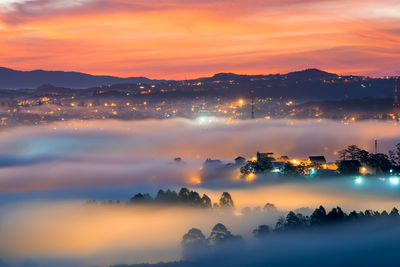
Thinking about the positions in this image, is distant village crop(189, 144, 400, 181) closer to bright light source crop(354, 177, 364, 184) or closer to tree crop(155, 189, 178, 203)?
bright light source crop(354, 177, 364, 184)

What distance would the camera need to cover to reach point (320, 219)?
137 feet

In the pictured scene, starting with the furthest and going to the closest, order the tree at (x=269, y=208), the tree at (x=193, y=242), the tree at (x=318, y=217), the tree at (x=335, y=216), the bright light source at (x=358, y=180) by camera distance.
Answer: the bright light source at (x=358, y=180)
the tree at (x=269, y=208)
the tree at (x=318, y=217)
the tree at (x=335, y=216)
the tree at (x=193, y=242)

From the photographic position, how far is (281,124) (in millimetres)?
191875

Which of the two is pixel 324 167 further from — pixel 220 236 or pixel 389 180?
pixel 220 236

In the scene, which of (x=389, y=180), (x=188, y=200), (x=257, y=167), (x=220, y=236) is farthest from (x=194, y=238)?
(x=257, y=167)

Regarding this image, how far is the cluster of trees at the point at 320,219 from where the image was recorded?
135ft

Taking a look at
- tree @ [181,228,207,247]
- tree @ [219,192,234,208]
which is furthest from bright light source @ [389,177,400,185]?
tree @ [181,228,207,247]

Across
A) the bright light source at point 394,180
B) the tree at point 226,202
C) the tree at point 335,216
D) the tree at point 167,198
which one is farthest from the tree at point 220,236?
the bright light source at point 394,180

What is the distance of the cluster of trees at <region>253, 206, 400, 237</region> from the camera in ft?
135

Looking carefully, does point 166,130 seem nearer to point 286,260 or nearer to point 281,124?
point 281,124

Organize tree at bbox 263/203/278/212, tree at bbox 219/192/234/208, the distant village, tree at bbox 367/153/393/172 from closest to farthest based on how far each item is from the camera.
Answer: tree at bbox 263/203/278/212
tree at bbox 219/192/234/208
the distant village
tree at bbox 367/153/393/172

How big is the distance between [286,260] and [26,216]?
36511mm

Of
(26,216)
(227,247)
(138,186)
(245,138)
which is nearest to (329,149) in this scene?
(245,138)

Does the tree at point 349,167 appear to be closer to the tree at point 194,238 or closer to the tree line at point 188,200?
the tree line at point 188,200
